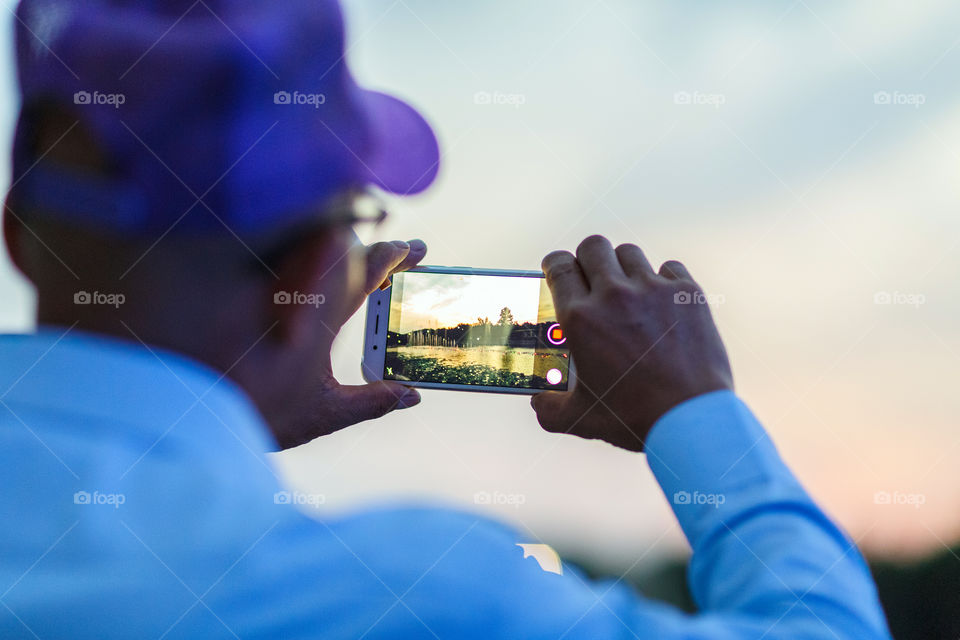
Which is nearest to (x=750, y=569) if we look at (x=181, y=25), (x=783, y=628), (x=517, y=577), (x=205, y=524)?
(x=783, y=628)

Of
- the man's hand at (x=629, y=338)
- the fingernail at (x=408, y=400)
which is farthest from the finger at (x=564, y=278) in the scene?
the fingernail at (x=408, y=400)

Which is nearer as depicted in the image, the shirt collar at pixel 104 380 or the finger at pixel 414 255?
the shirt collar at pixel 104 380

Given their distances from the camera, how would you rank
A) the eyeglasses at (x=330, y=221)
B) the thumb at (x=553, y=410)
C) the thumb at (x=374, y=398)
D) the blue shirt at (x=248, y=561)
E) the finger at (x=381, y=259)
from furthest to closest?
the thumb at (x=374, y=398)
the finger at (x=381, y=259)
the thumb at (x=553, y=410)
the eyeglasses at (x=330, y=221)
the blue shirt at (x=248, y=561)

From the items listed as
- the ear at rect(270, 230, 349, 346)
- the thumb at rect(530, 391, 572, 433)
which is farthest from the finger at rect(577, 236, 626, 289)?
the ear at rect(270, 230, 349, 346)

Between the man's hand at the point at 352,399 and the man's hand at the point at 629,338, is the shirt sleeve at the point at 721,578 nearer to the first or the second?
the man's hand at the point at 629,338

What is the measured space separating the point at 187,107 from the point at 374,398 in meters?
0.89

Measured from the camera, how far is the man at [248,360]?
1.45ft

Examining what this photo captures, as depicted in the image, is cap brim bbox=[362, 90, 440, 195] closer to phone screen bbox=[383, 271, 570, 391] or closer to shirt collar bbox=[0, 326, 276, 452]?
shirt collar bbox=[0, 326, 276, 452]

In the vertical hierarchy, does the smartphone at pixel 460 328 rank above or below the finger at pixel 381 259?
below

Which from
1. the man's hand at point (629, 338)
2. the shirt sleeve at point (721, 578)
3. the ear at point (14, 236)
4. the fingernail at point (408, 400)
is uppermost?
the ear at point (14, 236)

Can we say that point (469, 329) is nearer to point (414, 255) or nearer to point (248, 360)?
point (414, 255)

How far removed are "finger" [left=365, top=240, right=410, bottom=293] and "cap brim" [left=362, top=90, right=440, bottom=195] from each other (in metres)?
0.37

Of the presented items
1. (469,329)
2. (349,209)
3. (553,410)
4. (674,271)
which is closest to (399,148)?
(349,209)

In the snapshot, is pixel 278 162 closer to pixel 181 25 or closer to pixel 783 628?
pixel 181 25
